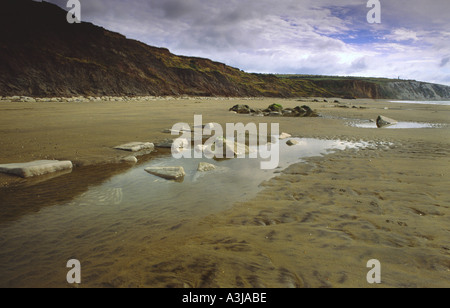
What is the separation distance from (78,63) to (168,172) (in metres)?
40.2

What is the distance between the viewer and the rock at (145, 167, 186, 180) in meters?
4.88

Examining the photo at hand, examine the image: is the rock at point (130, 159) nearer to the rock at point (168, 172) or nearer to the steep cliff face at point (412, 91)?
the rock at point (168, 172)

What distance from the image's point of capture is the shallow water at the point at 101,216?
223cm

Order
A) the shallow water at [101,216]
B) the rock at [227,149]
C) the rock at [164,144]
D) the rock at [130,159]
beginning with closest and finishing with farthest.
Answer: the shallow water at [101,216] → the rock at [130,159] → the rock at [227,149] → the rock at [164,144]

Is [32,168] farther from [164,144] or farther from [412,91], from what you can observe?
[412,91]

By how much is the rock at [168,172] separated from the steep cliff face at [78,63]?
3368 cm

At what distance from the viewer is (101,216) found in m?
3.23

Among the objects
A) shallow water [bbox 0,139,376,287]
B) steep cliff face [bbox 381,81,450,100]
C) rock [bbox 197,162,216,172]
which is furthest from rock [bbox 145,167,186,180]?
steep cliff face [bbox 381,81,450,100]

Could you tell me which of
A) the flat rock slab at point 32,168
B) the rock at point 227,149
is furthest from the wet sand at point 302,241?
the rock at point 227,149

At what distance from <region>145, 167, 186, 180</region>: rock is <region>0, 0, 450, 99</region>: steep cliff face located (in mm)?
33676

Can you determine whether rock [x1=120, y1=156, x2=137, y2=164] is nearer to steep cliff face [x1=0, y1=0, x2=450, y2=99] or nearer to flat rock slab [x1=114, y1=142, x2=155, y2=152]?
flat rock slab [x1=114, y1=142, x2=155, y2=152]

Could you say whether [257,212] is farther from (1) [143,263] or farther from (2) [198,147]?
(2) [198,147]

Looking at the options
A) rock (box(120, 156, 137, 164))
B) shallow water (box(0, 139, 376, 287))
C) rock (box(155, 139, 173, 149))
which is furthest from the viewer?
rock (box(155, 139, 173, 149))
